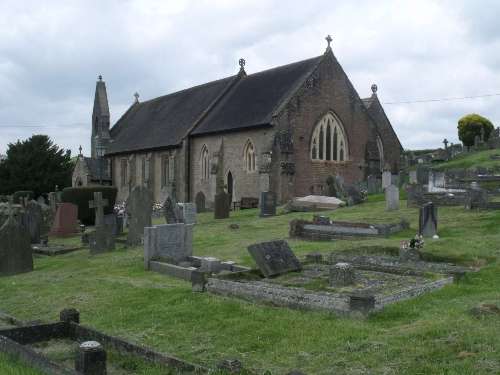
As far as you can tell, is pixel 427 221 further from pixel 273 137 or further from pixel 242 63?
pixel 242 63

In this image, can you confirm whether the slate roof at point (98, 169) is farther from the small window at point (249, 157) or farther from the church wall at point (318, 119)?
the church wall at point (318, 119)

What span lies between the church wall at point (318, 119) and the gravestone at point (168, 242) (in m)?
16.8

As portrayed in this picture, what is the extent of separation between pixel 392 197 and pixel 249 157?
13.0 m

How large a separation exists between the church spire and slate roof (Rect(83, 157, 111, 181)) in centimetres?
74

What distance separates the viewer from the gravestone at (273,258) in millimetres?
10266

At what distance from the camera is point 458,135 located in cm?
6469

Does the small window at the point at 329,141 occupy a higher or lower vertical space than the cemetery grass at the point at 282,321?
higher

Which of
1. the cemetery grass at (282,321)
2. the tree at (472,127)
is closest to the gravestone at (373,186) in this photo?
the cemetery grass at (282,321)

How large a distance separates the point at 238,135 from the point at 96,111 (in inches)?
898

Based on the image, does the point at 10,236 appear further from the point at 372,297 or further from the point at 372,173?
the point at 372,173

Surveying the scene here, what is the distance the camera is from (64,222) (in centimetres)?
2238

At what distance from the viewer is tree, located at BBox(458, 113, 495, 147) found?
2427 inches

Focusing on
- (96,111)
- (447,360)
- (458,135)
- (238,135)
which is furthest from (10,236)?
(458,135)

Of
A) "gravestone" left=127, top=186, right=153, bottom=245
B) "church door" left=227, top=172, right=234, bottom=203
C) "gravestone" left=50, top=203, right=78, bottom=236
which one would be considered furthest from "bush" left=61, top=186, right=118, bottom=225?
"gravestone" left=127, top=186, right=153, bottom=245
